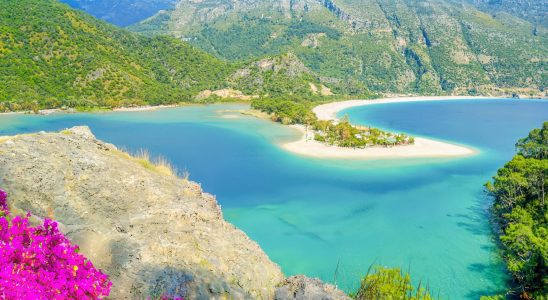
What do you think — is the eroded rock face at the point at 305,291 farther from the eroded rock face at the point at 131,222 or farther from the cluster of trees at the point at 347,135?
the cluster of trees at the point at 347,135

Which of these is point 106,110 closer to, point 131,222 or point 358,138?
point 358,138

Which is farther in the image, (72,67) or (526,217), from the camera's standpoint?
(72,67)

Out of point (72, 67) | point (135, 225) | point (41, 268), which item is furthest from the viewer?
point (72, 67)

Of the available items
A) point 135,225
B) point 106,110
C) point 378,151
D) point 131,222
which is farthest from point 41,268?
point 106,110

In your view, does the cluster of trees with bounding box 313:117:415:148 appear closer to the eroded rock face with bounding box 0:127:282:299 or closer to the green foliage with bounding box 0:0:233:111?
the eroded rock face with bounding box 0:127:282:299

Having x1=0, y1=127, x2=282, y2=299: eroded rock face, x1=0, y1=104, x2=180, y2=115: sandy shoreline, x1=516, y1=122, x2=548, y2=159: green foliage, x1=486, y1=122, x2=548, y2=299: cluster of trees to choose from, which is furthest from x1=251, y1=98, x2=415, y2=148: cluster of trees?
x1=0, y1=127, x2=282, y2=299: eroded rock face

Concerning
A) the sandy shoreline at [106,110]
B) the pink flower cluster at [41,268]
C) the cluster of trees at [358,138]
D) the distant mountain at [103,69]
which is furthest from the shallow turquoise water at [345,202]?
the distant mountain at [103,69]

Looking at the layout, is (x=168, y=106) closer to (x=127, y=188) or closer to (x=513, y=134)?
(x=513, y=134)
